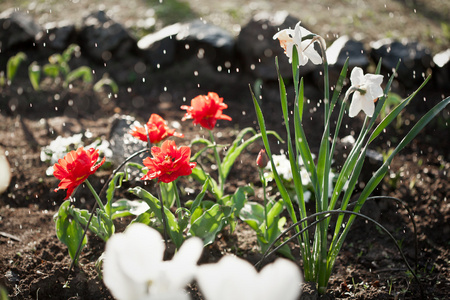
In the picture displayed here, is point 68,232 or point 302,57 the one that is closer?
point 302,57

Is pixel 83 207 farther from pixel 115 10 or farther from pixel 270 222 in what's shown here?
pixel 115 10

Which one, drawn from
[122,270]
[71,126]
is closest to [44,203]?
[71,126]

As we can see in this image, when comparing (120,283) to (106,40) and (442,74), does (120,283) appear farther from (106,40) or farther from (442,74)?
(106,40)

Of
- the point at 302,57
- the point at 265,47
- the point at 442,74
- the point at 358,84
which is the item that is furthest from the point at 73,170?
the point at 442,74

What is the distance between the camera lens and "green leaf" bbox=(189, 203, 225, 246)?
1.56 m

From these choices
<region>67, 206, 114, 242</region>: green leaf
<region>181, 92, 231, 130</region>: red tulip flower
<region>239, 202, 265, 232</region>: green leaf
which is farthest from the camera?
<region>239, 202, 265, 232</region>: green leaf

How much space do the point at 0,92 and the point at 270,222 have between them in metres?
2.70

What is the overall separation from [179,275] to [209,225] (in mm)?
1004

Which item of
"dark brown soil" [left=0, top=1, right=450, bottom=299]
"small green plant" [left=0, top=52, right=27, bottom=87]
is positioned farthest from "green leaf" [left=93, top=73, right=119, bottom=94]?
"small green plant" [left=0, top=52, right=27, bottom=87]

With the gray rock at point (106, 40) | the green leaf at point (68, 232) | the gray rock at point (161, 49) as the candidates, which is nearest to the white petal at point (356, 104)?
the green leaf at point (68, 232)

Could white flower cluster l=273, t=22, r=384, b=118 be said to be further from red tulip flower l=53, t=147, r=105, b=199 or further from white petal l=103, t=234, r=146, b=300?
white petal l=103, t=234, r=146, b=300

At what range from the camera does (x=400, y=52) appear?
3355mm

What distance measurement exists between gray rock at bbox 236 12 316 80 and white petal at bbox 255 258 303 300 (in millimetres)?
2895

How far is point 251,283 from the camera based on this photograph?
1.83 feet
